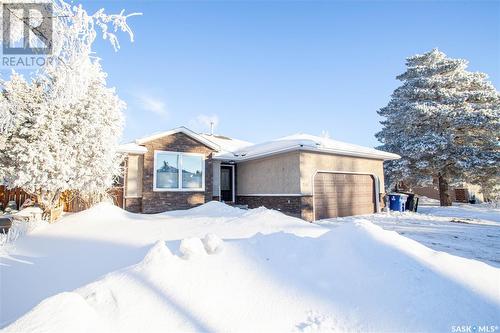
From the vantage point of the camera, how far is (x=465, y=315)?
255cm

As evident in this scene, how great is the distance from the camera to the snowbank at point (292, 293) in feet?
8.15

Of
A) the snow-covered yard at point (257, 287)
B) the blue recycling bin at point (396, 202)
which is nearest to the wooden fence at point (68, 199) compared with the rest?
the snow-covered yard at point (257, 287)

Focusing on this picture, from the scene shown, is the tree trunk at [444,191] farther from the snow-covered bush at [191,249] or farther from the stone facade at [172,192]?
the snow-covered bush at [191,249]

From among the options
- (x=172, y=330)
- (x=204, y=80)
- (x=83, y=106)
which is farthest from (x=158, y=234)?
(x=204, y=80)

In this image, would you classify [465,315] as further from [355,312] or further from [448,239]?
[448,239]

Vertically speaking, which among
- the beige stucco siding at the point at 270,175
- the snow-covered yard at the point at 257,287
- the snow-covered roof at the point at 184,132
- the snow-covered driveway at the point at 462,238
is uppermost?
the snow-covered roof at the point at 184,132

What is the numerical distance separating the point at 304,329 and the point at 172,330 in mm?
1249

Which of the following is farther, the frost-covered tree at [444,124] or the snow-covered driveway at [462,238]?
the frost-covered tree at [444,124]

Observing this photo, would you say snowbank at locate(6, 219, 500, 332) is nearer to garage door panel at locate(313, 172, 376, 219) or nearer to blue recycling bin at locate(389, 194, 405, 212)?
garage door panel at locate(313, 172, 376, 219)

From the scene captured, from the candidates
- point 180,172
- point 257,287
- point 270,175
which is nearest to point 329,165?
point 270,175

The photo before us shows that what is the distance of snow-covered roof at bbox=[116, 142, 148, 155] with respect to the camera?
11211 mm

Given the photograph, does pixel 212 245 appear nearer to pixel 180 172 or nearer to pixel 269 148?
pixel 180 172
